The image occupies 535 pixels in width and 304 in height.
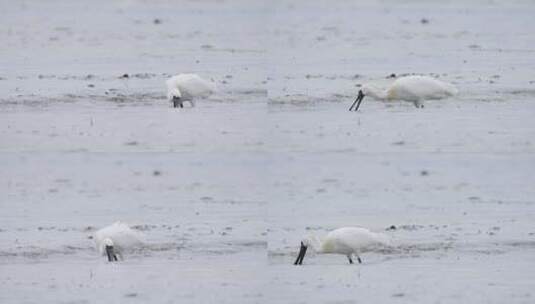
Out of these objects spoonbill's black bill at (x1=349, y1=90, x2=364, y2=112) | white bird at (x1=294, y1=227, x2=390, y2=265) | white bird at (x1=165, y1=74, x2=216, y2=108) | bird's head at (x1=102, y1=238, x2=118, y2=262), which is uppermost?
white bird at (x1=165, y1=74, x2=216, y2=108)

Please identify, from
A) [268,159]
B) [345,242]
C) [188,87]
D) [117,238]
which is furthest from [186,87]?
[345,242]

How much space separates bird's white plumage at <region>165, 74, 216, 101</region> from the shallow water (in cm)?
3

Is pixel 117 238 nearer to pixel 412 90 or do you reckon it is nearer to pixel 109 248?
pixel 109 248

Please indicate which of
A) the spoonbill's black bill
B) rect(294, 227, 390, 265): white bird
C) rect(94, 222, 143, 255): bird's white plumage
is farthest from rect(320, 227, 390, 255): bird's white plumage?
rect(94, 222, 143, 255): bird's white plumage

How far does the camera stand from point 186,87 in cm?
307

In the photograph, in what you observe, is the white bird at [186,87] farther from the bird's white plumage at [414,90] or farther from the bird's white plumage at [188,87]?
the bird's white plumage at [414,90]

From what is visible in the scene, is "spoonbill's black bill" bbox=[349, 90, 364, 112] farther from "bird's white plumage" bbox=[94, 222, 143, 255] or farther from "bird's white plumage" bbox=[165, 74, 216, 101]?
"bird's white plumage" bbox=[94, 222, 143, 255]

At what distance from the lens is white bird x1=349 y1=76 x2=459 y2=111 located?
306 cm

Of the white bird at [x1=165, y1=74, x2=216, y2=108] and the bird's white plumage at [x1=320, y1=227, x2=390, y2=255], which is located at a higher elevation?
the white bird at [x1=165, y1=74, x2=216, y2=108]

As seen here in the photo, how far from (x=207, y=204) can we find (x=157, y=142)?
0.21m

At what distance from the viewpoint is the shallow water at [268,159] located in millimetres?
3053

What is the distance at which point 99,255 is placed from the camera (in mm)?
3068

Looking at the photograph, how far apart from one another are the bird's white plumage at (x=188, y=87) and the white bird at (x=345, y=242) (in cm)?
48

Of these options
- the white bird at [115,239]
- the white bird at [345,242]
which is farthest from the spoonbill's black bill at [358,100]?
the white bird at [115,239]
